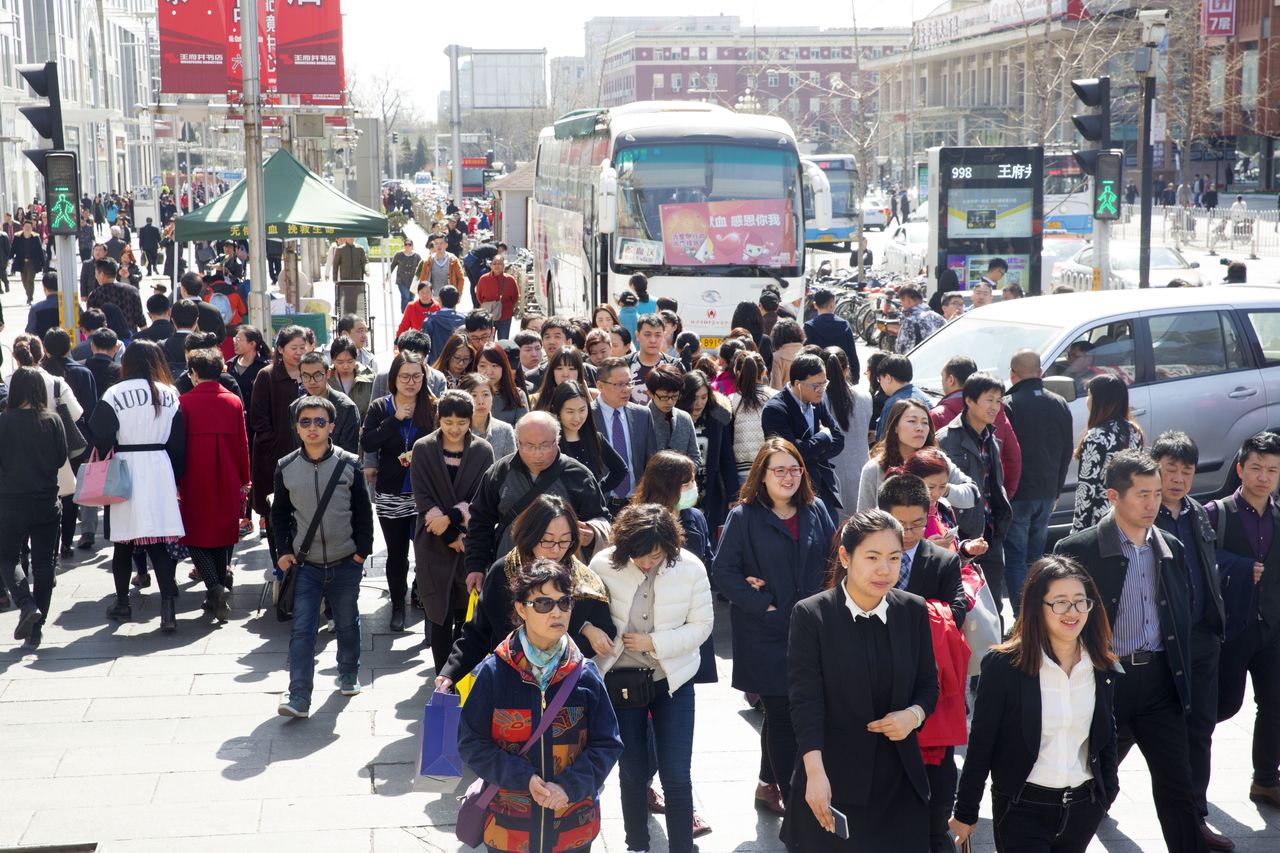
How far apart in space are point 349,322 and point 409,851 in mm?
6622

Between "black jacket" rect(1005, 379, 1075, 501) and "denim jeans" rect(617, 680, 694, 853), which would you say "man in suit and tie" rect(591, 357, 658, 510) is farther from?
"denim jeans" rect(617, 680, 694, 853)

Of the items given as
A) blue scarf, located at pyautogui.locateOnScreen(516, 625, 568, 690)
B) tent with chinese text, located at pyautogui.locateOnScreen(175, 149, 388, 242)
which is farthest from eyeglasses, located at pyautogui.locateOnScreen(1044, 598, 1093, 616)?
tent with chinese text, located at pyautogui.locateOnScreen(175, 149, 388, 242)

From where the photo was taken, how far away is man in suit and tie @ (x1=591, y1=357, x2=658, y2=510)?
7891mm

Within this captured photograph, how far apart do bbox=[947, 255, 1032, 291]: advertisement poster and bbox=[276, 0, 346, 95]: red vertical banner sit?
1065 centimetres

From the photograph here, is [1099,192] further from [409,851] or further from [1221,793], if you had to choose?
[409,851]

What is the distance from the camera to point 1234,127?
65.5 m

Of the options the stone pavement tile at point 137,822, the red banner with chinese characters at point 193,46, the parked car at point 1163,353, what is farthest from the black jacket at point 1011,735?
the red banner with chinese characters at point 193,46

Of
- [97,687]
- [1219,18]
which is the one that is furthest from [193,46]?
[1219,18]

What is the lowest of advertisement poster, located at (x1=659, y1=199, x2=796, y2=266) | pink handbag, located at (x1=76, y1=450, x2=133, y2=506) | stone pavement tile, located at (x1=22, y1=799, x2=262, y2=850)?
stone pavement tile, located at (x1=22, y1=799, x2=262, y2=850)

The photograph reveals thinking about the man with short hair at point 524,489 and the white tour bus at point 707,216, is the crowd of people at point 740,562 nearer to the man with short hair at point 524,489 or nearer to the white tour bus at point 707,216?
the man with short hair at point 524,489

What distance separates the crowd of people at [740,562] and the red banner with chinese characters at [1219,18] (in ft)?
200

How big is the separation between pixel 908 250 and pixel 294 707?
26087 millimetres

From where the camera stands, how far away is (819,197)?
1781 cm

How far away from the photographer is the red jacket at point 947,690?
199 inches
